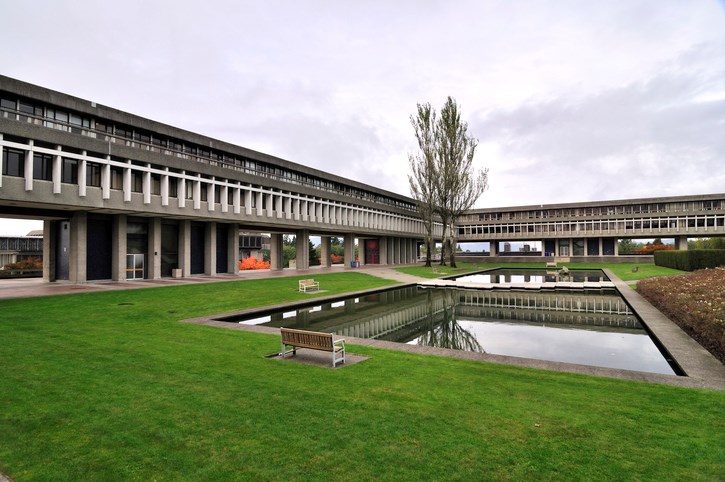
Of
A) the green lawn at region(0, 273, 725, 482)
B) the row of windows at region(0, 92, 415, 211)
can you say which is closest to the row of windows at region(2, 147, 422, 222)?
the row of windows at region(0, 92, 415, 211)

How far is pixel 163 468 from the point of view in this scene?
4750 millimetres

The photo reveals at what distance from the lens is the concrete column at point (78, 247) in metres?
26.5

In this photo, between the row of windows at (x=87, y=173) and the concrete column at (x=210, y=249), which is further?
the concrete column at (x=210, y=249)

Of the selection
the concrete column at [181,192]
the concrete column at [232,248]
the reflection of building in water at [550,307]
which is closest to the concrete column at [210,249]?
the concrete column at [232,248]

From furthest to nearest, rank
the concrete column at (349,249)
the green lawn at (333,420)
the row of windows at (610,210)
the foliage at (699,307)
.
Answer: the row of windows at (610,210)
the concrete column at (349,249)
the foliage at (699,307)
the green lawn at (333,420)

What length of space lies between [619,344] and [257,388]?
10942 mm

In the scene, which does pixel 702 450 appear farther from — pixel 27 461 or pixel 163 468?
pixel 27 461

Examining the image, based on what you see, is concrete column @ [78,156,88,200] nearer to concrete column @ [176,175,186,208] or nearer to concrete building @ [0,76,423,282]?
concrete building @ [0,76,423,282]

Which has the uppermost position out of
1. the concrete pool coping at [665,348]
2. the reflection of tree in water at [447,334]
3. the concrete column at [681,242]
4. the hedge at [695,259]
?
the concrete column at [681,242]

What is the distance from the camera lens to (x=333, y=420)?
607 cm

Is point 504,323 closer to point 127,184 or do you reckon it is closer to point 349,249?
point 127,184

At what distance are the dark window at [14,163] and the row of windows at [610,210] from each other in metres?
81.3

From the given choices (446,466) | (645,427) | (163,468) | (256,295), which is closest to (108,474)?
(163,468)

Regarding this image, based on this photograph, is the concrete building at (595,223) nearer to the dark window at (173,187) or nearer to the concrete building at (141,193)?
the concrete building at (141,193)
